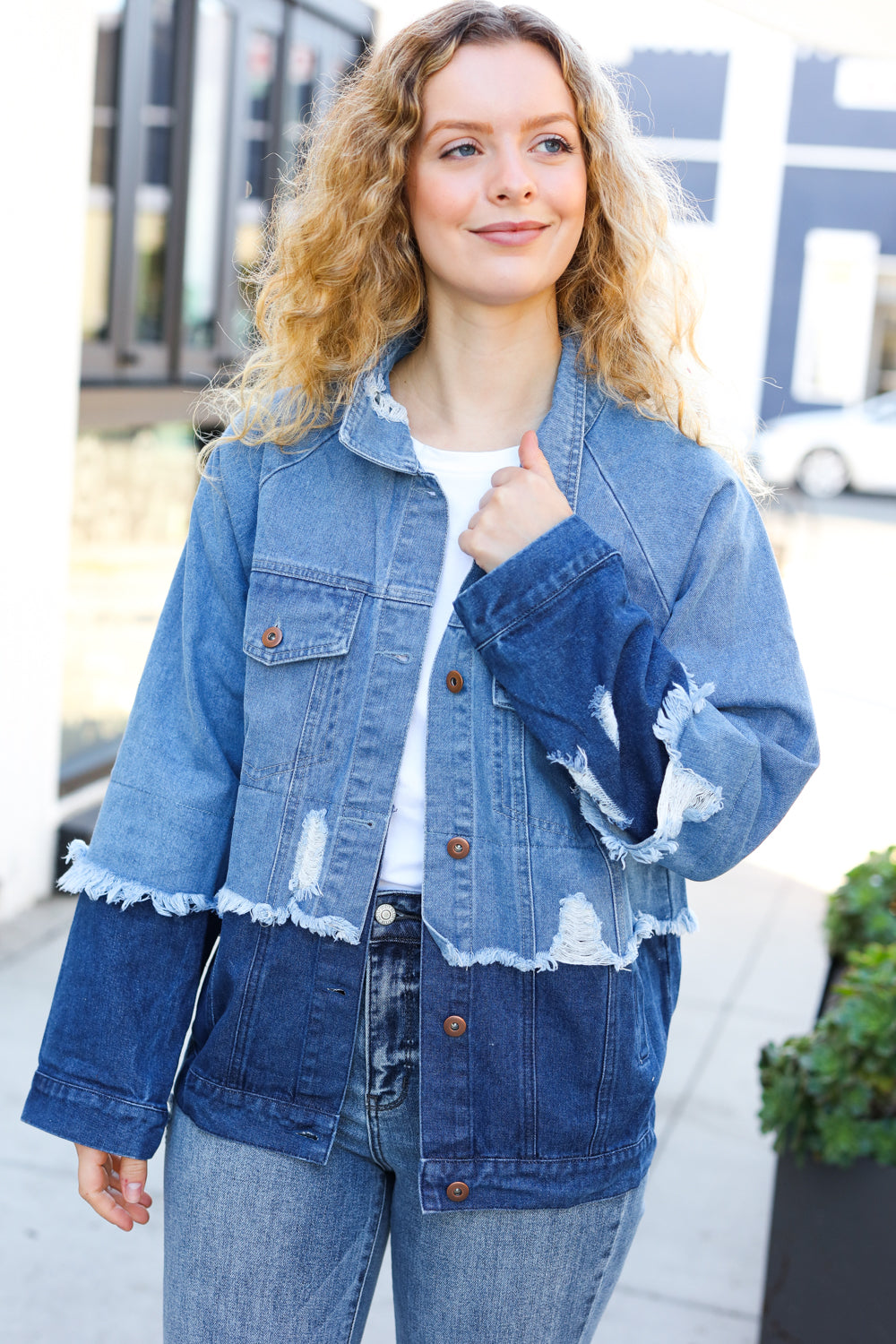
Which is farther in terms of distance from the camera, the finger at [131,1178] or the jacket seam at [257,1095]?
the finger at [131,1178]

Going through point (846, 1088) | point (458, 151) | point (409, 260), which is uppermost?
point (458, 151)

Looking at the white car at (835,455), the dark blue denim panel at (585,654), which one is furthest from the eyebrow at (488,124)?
the white car at (835,455)

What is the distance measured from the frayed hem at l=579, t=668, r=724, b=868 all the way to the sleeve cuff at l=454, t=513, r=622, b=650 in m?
0.14

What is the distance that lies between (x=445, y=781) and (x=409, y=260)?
2.06 feet

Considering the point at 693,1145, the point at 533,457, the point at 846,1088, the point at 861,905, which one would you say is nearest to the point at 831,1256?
the point at 846,1088

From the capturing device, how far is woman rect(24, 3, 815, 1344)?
1372 millimetres

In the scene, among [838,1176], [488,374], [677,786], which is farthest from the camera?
[838,1176]

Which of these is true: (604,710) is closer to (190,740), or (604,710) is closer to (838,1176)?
(190,740)

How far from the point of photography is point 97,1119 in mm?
1480

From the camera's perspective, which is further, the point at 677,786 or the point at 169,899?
the point at 169,899

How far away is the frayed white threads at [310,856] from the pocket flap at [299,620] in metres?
0.17

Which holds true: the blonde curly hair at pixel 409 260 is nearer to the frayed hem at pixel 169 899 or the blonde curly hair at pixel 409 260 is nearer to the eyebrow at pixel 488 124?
the eyebrow at pixel 488 124

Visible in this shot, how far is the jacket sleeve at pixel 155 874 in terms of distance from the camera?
1.48 m

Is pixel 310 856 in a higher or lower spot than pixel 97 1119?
higher
